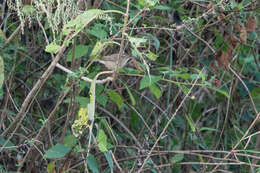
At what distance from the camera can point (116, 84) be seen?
1.86 metres

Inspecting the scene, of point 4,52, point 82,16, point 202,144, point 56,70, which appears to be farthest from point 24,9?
point 202,144

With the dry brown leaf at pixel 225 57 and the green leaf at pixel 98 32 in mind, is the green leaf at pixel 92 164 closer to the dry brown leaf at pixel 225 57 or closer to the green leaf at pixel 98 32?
the green leaf at pixel 98 32

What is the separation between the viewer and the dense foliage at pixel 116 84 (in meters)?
1.38

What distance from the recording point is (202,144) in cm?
219

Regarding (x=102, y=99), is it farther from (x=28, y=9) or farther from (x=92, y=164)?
(x=28, y=9)

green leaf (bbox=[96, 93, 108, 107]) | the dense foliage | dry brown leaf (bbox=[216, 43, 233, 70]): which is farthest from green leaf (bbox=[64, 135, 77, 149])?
dry brown leaf (bbox=[216, 43, 233, 70])

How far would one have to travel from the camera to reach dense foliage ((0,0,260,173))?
1.38 meters

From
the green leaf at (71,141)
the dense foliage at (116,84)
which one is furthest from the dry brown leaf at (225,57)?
the green leaf at (71,141)

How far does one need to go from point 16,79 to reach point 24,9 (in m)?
0.63

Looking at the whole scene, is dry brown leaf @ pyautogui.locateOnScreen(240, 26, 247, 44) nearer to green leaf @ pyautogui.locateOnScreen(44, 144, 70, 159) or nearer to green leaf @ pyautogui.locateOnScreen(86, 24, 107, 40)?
green leaf @ pyautogui.locateOnScreen(86, 24, 107, 40)

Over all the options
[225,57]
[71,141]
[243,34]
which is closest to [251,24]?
[243,34]

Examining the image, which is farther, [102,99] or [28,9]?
[102,99]

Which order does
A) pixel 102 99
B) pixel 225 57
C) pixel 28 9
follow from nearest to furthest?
pixel 28 9 < pixel 102 99 < pixel 225 57

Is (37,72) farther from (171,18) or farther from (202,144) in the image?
(202,144)
